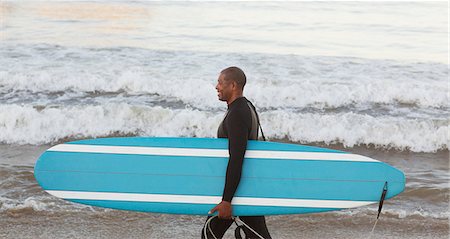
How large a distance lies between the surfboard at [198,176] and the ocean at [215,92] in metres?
0.94

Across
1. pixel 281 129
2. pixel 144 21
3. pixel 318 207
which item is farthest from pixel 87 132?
pixel 144 21

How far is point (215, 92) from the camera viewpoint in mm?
8828

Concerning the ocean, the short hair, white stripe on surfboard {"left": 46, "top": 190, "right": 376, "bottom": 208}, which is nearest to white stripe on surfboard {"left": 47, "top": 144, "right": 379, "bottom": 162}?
white stripe on surfboard {"left": 46, "top": 190, "right": 376, "bottom": 208}

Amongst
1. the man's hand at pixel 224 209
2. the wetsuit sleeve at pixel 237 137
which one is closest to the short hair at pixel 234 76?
the wetsuit sleeve at pixel 237 137

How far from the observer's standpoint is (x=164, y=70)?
398 inches

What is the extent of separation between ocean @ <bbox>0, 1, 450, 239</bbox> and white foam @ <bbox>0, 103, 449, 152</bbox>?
0.06 ft

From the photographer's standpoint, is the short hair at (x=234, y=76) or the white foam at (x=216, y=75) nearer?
the short hair at (x=234, y=76)

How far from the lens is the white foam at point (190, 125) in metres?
7.09

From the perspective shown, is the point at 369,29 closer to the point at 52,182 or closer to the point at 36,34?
the point at 36,34

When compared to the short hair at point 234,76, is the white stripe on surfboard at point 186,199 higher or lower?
lower

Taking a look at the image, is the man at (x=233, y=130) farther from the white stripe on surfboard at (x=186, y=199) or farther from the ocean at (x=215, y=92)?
the ocean at (x=215, y=92)

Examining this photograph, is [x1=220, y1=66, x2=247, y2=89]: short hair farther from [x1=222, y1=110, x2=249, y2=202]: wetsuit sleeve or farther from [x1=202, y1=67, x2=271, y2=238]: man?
[x1=222, y1=110, x2=249, y2=202]: wetsuit sleeve

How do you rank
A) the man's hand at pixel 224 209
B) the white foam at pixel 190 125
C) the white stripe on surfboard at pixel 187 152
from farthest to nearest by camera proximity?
1. the white foam at pixel 190 125
2. the white stripe on surfboard at pixel 187 152
3. the man's hand at pixel 224 209

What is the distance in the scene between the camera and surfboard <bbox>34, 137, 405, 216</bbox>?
3357 mm
